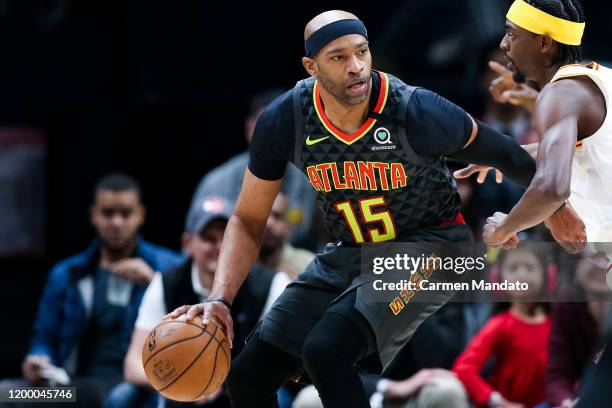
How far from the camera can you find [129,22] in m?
8.99

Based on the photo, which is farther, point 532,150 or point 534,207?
point 532,150

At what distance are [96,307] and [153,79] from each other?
2.13m

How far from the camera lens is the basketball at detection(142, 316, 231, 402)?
4.91m

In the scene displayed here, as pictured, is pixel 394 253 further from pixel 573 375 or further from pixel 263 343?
pixel 573 375

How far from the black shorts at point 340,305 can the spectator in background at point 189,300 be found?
147 centimetres

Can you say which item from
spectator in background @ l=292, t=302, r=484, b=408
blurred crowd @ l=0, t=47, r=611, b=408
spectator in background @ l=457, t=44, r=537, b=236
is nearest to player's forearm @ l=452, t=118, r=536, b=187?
blurred crowd @ l=0, t=47, r=611, b=408

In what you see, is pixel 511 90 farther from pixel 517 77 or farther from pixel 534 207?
pixel 534 207

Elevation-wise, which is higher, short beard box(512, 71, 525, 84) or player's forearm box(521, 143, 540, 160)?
short beard box(512, 71, 525, 84)

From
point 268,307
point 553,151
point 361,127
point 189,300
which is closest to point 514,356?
point 268,307

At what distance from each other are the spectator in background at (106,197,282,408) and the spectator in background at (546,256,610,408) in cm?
151

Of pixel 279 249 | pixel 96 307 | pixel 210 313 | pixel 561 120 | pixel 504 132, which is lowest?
pixel 96 307

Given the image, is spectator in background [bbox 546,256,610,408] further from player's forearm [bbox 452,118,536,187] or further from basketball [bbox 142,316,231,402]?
basketball [bbox 142,316,231,402]

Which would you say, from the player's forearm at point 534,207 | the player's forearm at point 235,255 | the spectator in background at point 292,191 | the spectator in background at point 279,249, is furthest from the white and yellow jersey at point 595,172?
the spectator in background at point 292,191

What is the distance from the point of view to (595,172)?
4.93 m
